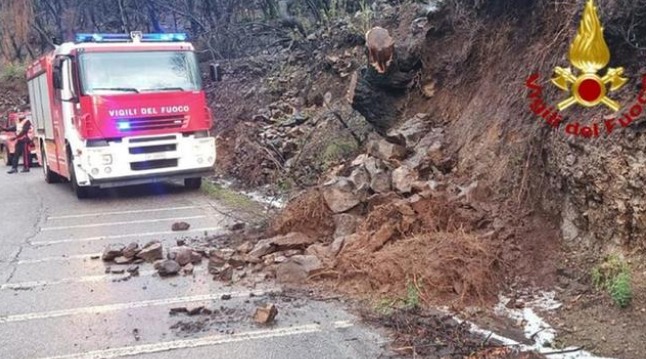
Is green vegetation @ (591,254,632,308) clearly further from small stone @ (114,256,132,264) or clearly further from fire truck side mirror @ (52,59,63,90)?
fire truck side mirror @ (52,59,63,90)

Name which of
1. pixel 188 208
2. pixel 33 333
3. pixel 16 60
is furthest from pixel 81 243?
pixel 16 60

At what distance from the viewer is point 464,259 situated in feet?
18.3

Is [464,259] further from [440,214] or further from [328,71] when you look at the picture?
[328,71]

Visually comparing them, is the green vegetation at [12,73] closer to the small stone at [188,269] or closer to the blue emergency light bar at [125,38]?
the blue emergency light bar at [125,38]

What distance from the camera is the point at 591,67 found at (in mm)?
5398

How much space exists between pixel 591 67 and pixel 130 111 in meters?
8.39

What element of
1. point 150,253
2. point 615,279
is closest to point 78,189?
point 150,253

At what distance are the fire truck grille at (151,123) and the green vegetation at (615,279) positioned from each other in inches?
339

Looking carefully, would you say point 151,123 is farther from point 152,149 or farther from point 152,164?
point 152,164

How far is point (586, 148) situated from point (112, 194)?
9997mm

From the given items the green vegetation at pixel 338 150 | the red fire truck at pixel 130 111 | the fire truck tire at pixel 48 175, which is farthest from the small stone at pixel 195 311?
the fire truck tire at pixel 48 175

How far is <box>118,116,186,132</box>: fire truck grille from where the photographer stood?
1170cm

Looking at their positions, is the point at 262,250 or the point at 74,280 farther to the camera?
the point at 262,250

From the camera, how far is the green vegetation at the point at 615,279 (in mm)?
4633
